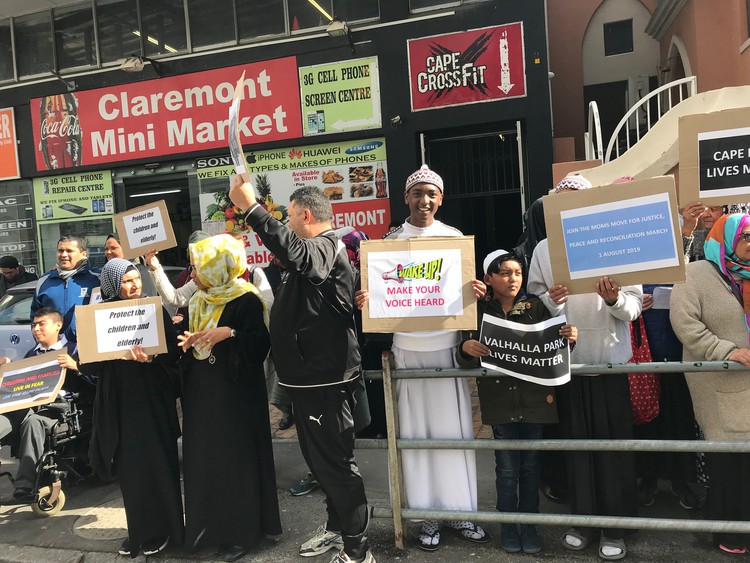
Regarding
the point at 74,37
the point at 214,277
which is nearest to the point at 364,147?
the point at 74,37

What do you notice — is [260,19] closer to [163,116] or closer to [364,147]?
[163,116]

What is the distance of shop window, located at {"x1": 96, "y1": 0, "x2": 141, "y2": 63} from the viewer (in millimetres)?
9789

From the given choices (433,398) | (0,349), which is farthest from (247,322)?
(0,349)

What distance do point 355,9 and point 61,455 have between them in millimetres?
7187

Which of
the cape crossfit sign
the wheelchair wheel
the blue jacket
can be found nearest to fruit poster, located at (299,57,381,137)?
the cape crossfit sign

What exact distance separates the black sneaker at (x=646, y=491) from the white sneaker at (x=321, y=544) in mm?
1927

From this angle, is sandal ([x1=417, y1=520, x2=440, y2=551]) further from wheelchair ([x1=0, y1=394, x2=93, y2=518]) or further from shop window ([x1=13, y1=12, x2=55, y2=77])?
shop window ([x1=13, y1=12, x2=55, y2=77])

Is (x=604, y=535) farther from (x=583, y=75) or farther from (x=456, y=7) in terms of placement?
(x=583, y=75)

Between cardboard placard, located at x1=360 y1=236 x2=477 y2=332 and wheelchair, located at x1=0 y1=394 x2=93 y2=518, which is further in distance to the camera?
wheelchair, located at x1=0 y1=394 x2=93 y2=518

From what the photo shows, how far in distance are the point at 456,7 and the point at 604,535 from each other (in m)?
7.23

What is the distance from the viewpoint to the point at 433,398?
3.38 meters

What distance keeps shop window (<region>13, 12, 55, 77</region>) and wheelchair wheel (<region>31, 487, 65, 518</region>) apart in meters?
8.47

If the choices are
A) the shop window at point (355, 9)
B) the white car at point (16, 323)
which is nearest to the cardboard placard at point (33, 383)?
the white car at point (16, 323)

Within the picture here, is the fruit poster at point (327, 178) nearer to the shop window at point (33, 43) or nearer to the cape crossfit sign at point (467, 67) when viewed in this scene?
the cape crossfit sign at point (467, 67)
